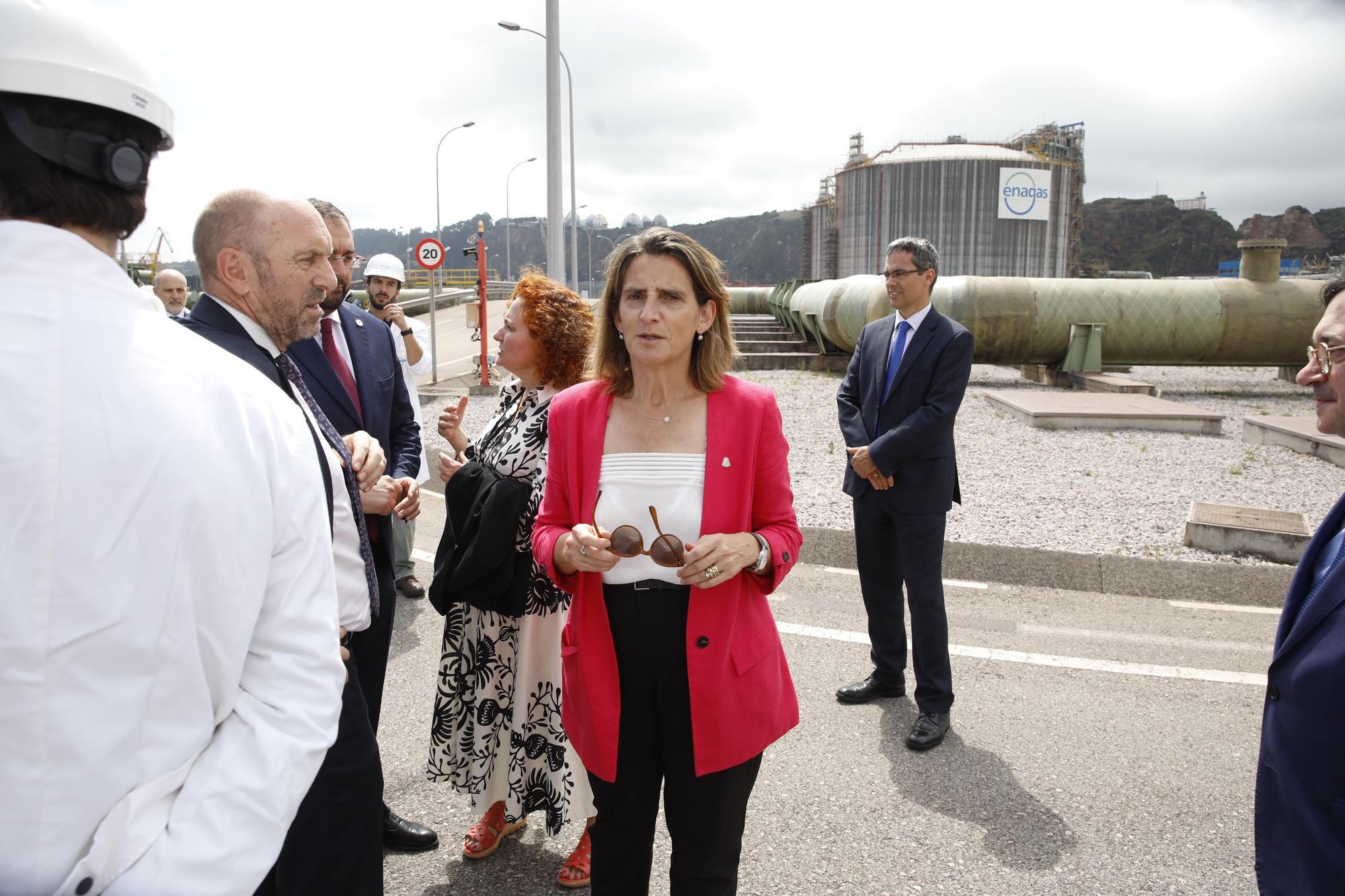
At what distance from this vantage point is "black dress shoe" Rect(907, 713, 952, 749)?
11.7ft

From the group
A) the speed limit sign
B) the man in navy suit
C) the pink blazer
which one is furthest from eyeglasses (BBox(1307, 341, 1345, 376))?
the speed limit sign

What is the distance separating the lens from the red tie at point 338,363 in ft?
9.58

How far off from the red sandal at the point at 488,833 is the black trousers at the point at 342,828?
1.03 m

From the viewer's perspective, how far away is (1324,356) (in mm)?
1710

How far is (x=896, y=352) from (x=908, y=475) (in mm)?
656

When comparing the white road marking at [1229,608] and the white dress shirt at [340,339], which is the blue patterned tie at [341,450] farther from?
the white road marking at [1229,608]

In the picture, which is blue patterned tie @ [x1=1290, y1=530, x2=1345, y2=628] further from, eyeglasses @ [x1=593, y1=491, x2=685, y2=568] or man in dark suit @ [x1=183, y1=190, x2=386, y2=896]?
man in dark suit @ [x1=183, y1=190, x2=386, y2=896]

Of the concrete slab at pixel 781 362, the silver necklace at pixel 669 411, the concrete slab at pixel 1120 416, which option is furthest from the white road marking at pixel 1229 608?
the concrete slab at pixel 781 362

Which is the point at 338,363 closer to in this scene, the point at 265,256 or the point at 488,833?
the point at 265,256

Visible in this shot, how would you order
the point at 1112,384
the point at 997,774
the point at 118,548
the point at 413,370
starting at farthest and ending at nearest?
the point at 1112,384, the point at 413,370, the point at 997,774, the point at 118,548

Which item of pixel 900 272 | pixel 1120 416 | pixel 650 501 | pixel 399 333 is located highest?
pixel 900 272

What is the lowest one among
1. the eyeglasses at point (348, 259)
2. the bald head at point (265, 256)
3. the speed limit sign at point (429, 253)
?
the bald head at point (265, 256)

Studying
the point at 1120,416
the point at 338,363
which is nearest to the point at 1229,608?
the point at 338,363

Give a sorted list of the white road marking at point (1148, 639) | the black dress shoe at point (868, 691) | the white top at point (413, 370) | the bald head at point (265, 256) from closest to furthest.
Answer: the bald head at point (265, 256), the white top at point (413, 370), the black dress shoe at point (868, 691), the white road marking at point (1148, 639)
